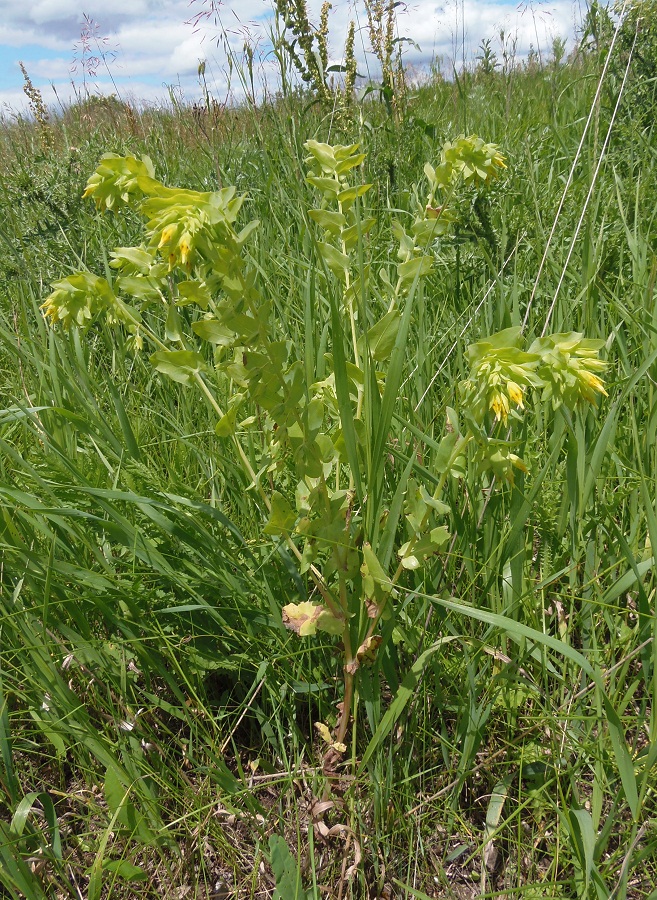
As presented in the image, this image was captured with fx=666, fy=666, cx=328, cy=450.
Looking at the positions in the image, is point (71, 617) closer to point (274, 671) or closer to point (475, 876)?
point (274, 671)

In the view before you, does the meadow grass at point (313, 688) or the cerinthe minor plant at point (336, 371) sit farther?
the meadow grass at point (313, 688)

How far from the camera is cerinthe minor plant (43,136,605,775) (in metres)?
0.85

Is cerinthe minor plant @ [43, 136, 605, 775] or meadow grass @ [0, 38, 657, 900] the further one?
meadow grass @ [0, 38, 657, 900]

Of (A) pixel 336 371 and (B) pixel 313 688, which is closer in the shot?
(A) pixel 336 371

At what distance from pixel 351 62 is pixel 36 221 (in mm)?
1381

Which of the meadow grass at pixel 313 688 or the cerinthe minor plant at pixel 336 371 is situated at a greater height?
the cerinthe minor plant at pixel 336 371

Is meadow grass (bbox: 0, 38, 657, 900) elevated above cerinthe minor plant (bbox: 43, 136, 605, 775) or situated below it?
below

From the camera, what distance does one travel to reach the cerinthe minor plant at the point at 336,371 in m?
0.85

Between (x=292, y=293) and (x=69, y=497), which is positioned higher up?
(x=292, y=293)

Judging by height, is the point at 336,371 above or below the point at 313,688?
above

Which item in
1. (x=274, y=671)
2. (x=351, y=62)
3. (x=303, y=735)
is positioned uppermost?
(x=351, y=62)

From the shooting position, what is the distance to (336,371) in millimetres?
925

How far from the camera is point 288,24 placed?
2203 mm

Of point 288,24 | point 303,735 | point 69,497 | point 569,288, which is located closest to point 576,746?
point 303,735
